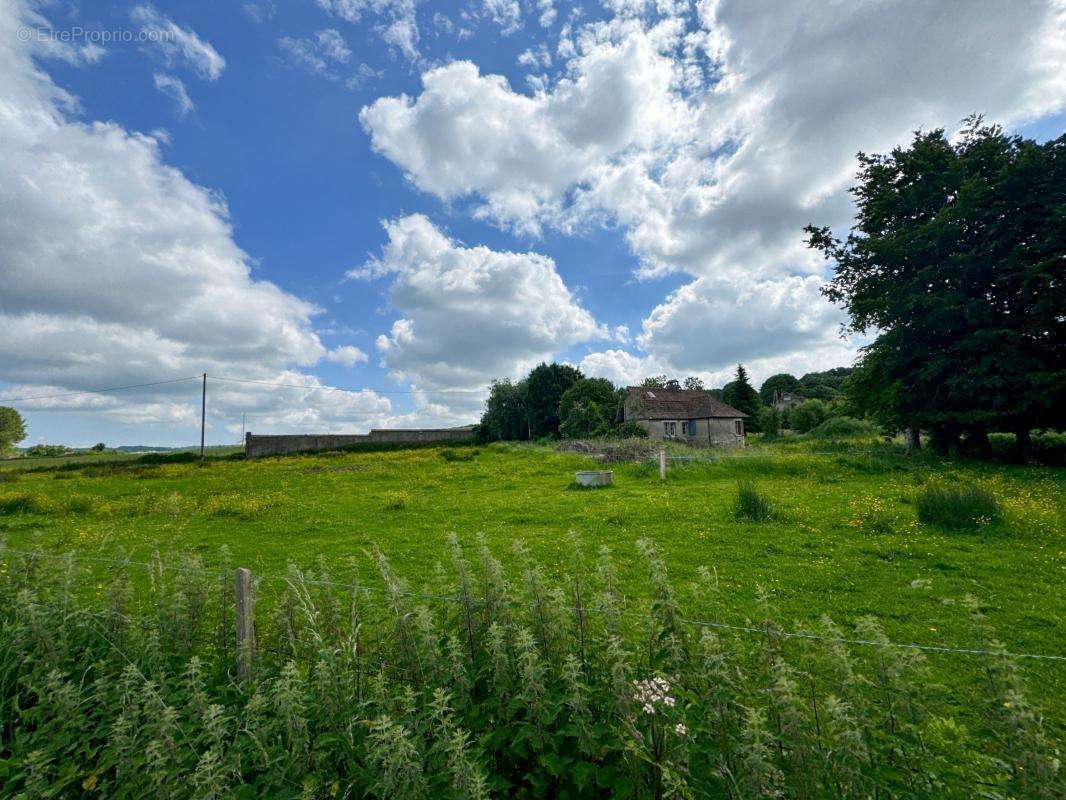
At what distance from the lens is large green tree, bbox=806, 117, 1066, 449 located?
58.7ft

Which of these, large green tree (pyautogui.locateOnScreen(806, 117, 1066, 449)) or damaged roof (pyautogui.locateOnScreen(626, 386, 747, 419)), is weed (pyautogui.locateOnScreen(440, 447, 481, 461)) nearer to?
damaged roof (pyautogui.locateOnScreen(626, 386, 747, 419))

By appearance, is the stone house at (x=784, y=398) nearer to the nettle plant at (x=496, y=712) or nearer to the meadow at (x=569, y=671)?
the meadow at (x=569, y=671)

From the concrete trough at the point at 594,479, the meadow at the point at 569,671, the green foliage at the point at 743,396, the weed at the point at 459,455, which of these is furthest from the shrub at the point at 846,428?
the meadow at the point at 569,671

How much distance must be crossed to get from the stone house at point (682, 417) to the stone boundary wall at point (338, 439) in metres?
21.0

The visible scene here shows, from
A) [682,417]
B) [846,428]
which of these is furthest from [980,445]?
[682,417]

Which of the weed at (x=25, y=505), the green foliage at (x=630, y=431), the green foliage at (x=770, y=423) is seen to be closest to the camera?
the weed at (x=25, y=505)

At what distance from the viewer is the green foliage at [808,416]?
5028 centimetres

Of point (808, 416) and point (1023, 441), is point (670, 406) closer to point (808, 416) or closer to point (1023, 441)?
point (808, 416)

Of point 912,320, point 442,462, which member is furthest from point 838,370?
point 442,462

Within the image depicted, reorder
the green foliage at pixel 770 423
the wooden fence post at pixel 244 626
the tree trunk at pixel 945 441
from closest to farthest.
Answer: the wooden fence post at pixel 244 626 → the tree trunk at pixel 945 441 → the green foliage at pixel 770 423

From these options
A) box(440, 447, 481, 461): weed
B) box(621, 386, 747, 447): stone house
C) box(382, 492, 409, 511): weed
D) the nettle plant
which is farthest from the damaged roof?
the nettle plant

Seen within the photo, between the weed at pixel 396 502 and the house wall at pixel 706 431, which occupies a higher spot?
the house wall at pixel 706 431

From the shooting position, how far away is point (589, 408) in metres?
44.1

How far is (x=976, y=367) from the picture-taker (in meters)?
18.5
